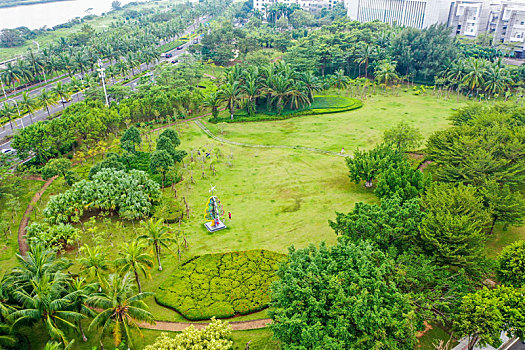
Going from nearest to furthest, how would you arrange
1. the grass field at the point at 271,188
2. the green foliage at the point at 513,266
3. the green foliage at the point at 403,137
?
the green foliage at the point at 513,266
the grass field at the point at 271,188
the green foliage at the point at 403,137

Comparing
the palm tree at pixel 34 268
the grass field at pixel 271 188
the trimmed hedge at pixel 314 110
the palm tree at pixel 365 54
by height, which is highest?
the palm tree at pixel 365 54

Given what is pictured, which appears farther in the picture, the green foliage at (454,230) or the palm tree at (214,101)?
the palm tree at (214,101)

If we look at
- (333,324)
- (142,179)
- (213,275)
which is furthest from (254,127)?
(333,324)

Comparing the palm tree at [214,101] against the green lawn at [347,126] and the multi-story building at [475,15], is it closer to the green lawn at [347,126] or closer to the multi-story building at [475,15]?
the green lawn at [347,126]

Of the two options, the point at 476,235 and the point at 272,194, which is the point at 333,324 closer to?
the point at 476,235

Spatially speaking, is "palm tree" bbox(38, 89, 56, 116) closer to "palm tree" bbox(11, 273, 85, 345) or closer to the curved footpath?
the curved footpath

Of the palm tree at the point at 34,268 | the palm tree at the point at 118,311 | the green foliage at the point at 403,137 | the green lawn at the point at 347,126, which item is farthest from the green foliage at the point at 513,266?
the green lawn at the point at 347,126

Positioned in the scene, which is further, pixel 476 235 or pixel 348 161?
pixel 348 161
